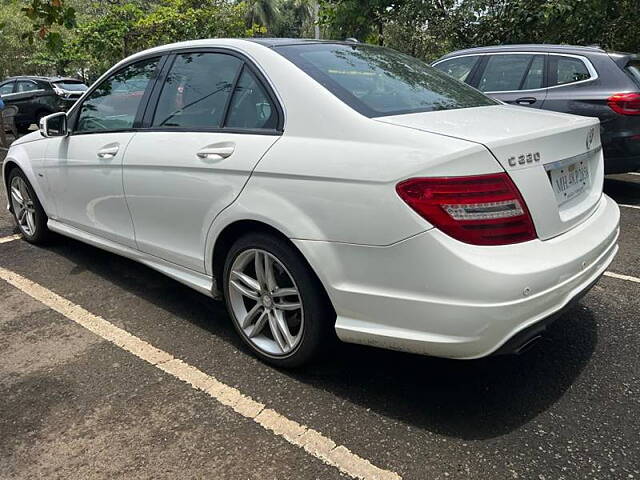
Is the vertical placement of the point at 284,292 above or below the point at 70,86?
above

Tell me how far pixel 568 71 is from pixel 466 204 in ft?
16.0

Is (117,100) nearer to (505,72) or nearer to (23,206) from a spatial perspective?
(23,206)

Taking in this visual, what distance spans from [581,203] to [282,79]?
1545 mm

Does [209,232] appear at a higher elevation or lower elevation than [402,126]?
lower

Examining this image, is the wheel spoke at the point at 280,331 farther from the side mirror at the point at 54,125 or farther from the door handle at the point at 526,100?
the door handle at the point at 526,100

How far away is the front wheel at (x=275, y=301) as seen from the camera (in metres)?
2.54

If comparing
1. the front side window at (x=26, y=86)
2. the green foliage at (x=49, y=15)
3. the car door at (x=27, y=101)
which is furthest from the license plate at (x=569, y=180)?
the front side window at (x=26, y=86)

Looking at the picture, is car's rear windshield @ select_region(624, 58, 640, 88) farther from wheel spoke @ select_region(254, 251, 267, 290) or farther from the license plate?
wheel spoke @ select_region(254, 251, 267, 290)

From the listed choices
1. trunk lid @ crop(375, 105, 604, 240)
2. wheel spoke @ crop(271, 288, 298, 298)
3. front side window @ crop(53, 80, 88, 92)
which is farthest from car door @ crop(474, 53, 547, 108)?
front side window @ crop(53, 80, 88, 92)

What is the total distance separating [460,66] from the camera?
6914mm

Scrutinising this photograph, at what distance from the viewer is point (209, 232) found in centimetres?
292

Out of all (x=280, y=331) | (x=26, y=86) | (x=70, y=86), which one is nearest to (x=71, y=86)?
(x=70, y=86)

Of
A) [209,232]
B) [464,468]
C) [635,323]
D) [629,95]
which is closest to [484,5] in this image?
[629,95]

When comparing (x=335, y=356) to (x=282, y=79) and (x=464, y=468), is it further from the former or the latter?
(x=282, y=79)
